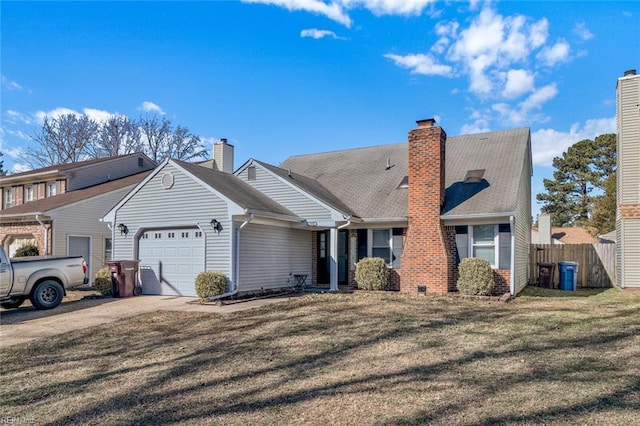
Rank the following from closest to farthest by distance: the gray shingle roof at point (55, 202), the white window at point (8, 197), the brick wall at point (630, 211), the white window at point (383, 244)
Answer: the brick wall at point (630, 211), the white window at point (383, 244), the gray shingle roof at point (55, 202), the white window at point (8, 197)

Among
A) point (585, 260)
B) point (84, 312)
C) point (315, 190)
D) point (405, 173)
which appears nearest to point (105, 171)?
point (315, 190)

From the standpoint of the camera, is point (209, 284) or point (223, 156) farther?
point (223, 156)

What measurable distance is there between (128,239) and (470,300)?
1071 cm

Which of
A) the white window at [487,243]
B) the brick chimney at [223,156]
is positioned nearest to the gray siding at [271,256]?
the brick chimney at [223,156]

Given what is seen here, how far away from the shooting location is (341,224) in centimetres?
1426

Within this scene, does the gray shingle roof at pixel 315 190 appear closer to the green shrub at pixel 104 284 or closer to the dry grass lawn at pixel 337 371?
the dry grass lawn at pixel 337 371

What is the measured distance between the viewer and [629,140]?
47.9 feet

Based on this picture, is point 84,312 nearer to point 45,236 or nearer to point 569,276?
point 45,236

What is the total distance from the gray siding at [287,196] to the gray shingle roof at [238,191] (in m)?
0.19

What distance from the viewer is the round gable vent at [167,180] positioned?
1367cm

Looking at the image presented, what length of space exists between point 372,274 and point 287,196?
3948 millimetres

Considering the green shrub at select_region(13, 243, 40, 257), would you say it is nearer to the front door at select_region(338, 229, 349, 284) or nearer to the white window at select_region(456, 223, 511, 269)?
the front door at select_region(338, 229, 349, 284)

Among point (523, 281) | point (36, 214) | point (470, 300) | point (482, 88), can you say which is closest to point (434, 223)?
point (470, 300)

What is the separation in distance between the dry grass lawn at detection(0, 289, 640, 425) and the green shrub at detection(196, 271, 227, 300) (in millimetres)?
2441
